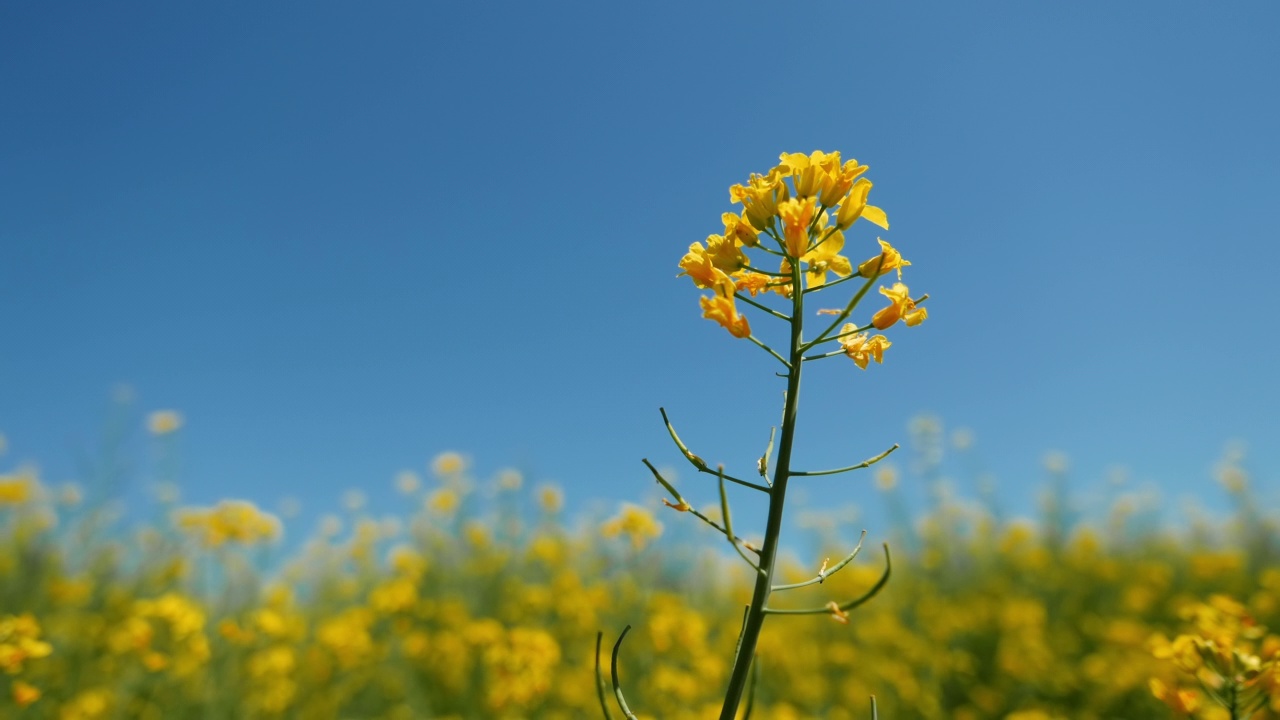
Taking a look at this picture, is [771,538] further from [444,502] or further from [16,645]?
[444,502]

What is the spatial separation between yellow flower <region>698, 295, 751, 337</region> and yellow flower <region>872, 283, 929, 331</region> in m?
0.28

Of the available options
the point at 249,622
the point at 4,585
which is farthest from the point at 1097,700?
the point at 4,585

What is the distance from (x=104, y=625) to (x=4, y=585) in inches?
71.1

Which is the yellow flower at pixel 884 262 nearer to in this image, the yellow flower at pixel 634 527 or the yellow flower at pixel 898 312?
the yellow flower at pixel 898 312

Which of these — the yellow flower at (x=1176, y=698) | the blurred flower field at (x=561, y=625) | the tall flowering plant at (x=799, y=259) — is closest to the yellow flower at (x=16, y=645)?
the blurred flower field at (x=561, y=625)

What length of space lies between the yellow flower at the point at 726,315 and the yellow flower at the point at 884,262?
294 mm

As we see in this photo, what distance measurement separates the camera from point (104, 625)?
5586mm

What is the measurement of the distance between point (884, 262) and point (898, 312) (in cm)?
12

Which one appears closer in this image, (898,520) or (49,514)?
(49,514)

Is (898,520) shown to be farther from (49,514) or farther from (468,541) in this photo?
(49,514)

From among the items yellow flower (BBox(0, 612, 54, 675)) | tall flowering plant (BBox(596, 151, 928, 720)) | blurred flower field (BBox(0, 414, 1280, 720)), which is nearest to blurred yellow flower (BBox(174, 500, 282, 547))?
blurred flower field (BBox(0, 414, 1280, 720))

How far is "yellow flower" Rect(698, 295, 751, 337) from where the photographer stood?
4.82ft

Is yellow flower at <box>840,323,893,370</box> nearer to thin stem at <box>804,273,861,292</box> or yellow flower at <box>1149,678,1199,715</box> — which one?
thin stem at <box>804,273,861,292</box>

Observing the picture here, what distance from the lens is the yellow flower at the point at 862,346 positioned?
1514 mm
